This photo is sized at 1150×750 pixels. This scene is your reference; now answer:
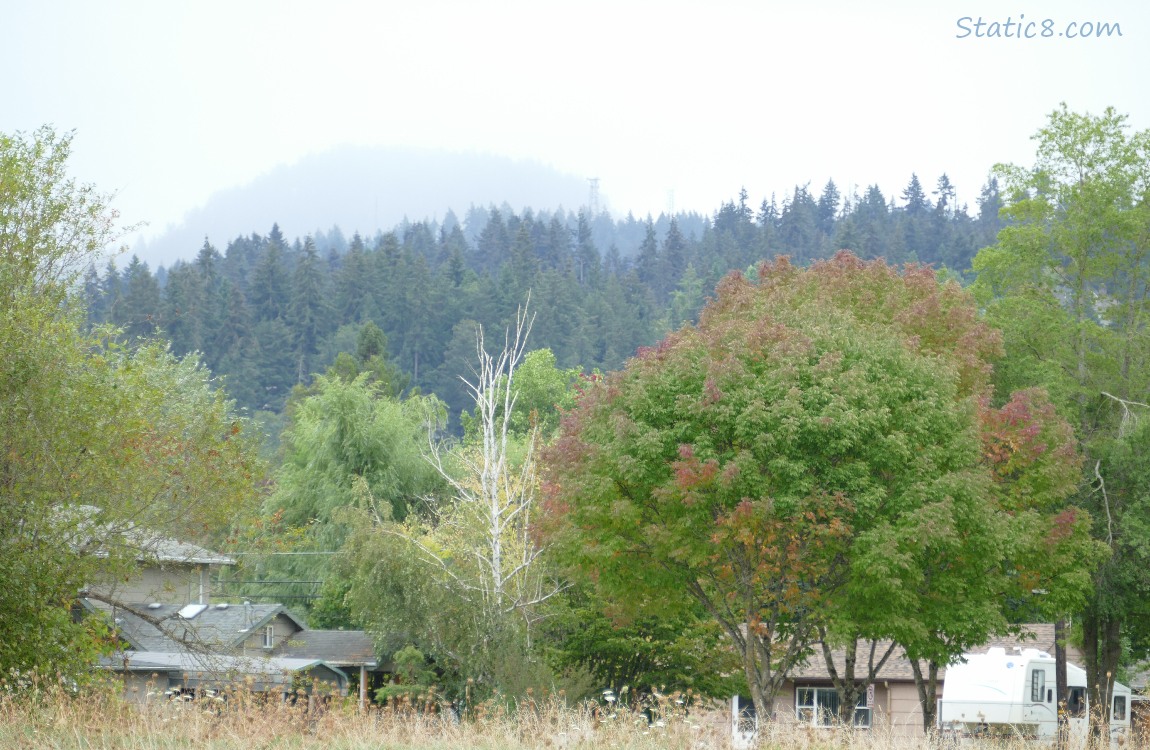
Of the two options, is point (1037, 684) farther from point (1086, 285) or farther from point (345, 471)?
point (345, 471)

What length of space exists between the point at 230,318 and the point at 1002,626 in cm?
11367

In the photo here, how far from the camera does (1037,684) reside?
3662cm

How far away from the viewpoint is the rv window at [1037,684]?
36438 millimetres

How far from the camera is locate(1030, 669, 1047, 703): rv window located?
36438mm

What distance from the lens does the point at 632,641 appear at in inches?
1125

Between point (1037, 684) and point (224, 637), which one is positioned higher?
point (224, 637)

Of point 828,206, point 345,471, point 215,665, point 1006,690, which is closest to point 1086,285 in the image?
point 1006,690

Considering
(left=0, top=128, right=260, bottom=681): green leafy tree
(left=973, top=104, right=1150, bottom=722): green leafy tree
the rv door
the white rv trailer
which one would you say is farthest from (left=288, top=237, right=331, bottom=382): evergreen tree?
(left=0, top=128, right=260, bottom=681): green leafy tree

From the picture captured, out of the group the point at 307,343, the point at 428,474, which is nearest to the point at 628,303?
the point at 307,343

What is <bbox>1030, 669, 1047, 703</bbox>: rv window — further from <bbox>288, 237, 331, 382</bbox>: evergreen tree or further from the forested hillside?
<bbox>288, 237, 331, 382</bbox>: evergreen tree

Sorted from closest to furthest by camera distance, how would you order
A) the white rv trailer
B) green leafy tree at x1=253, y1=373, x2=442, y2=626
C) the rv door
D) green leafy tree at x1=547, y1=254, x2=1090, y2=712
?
green leafy tree at x1=547, y1=254, x2=1090, y2=712 → the white rv trailer → the rv door → green leafy tree at x1=253, y1=373, x2=442, y2=626

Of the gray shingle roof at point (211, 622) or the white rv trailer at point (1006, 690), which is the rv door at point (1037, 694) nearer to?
the white rv trailer at point (1006, 690)

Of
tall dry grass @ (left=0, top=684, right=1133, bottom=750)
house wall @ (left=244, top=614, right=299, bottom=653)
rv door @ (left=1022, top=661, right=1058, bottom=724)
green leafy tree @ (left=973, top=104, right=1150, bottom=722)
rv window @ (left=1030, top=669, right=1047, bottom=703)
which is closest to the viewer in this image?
tall dry grass @ (left=0, top=684, right=1133, bottom=750)

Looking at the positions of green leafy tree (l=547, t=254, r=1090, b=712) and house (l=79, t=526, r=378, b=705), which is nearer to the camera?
green leafy tree (l=547, t=254, r=1090, b=712)
